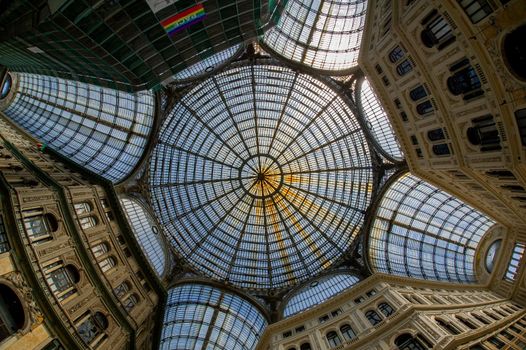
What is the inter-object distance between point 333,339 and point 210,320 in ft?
71.7

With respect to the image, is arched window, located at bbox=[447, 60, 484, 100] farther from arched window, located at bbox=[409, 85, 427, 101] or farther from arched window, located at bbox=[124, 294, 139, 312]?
arched window, located at bbox=[124, 294, 139, 312]

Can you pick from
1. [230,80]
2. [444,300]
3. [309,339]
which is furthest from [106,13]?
[444,300]

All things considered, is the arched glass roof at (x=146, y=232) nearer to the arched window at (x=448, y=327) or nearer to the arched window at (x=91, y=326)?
the arched window at (x=91, y=326)

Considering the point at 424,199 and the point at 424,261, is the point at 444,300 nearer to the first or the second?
the point at 424,261

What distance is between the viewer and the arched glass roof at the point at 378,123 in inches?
1651

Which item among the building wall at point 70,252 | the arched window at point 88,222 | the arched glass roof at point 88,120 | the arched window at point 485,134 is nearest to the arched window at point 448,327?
the arched window at point 485,134

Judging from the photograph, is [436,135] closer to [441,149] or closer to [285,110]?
[441,149]

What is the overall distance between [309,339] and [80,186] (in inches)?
1134

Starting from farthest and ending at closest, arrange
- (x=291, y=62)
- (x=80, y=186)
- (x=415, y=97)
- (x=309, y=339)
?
(x=291, y=62) < (x=309, y=339) < (x=80, y=186) < (x=415, y=97)

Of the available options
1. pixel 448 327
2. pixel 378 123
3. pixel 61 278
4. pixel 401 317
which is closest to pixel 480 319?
pixel 448 327

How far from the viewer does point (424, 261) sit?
1817 inches

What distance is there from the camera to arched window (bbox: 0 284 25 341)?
19875 mm

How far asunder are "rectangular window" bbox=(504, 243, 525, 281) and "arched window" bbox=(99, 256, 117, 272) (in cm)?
4258

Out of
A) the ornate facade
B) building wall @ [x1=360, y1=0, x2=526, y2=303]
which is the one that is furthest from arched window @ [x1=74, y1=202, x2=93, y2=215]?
building wall @ [x1=360, y1=0, x2=526, y2=303]
